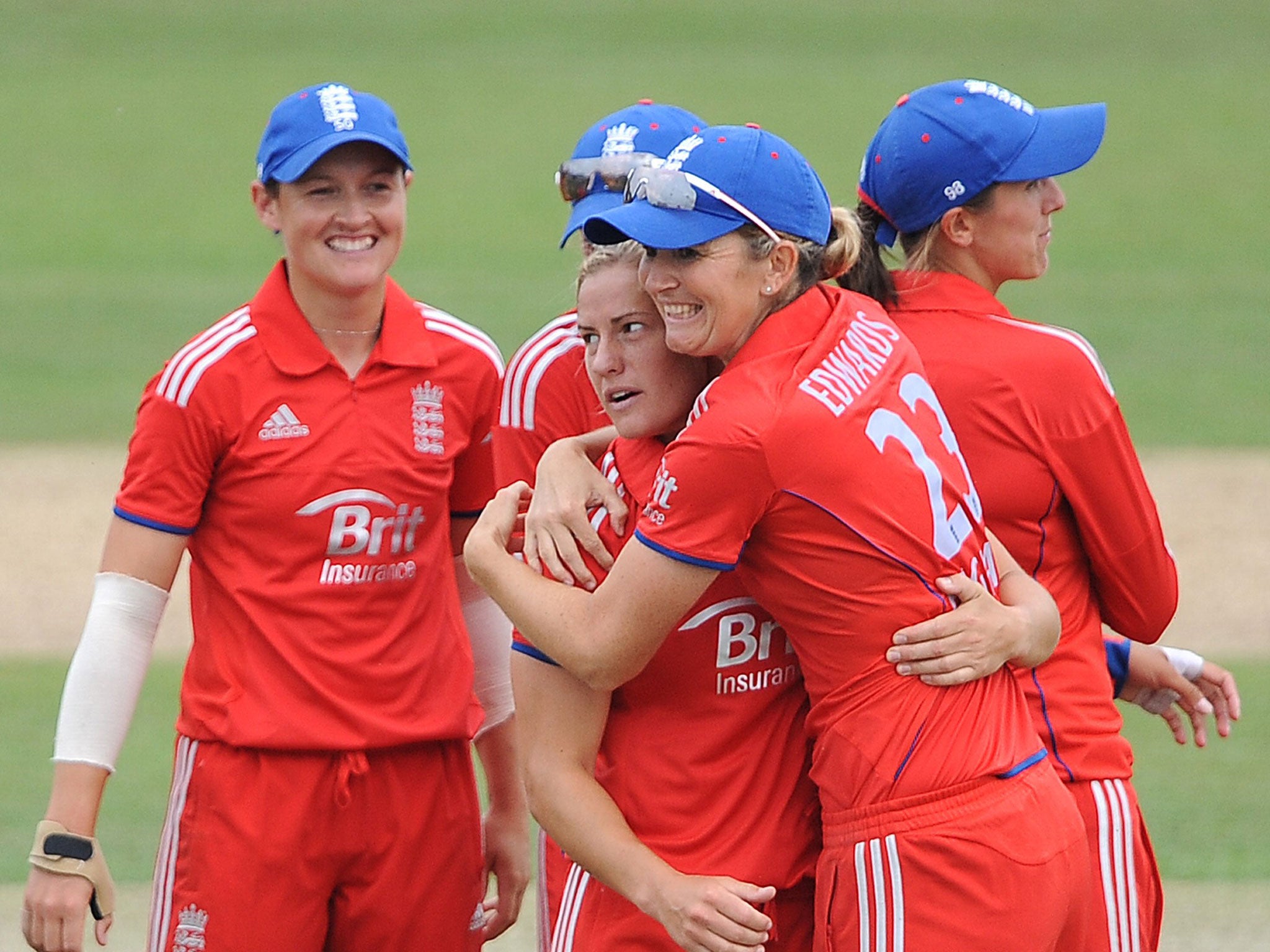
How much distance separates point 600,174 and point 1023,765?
1.34 meters

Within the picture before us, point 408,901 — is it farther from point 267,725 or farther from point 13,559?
point 13,559

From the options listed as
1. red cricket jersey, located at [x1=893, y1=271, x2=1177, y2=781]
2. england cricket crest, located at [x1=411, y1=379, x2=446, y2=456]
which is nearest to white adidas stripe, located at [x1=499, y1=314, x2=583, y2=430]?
england cricket crest, located at [x1=411, y1=379, x2=446, y2=456]

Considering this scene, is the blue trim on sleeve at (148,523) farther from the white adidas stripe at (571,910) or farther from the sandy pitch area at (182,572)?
the sandy pitch area at (182,572)

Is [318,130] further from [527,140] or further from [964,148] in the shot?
[527,140]

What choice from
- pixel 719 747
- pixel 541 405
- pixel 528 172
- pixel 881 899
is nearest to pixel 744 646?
pixel 719 747

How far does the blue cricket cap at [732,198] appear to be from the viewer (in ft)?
8.38

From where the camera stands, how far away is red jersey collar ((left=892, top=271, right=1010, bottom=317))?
3016mm

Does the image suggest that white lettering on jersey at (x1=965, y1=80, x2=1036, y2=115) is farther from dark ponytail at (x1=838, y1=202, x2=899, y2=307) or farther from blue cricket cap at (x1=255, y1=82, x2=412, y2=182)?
blue cricket cap at (x1=255, y1=82, x2=412, y2=182)

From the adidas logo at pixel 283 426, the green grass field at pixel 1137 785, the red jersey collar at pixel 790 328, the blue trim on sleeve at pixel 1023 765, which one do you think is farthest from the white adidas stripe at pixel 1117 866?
the green grass field at pixel 1137 785

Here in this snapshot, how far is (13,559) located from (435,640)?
7022 mm

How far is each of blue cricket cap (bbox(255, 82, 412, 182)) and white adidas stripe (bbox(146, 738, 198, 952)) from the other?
3.47 feet

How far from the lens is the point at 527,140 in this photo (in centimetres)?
2389

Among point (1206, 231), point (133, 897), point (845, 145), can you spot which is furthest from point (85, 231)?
point (133, 897)

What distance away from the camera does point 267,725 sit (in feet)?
10.6
